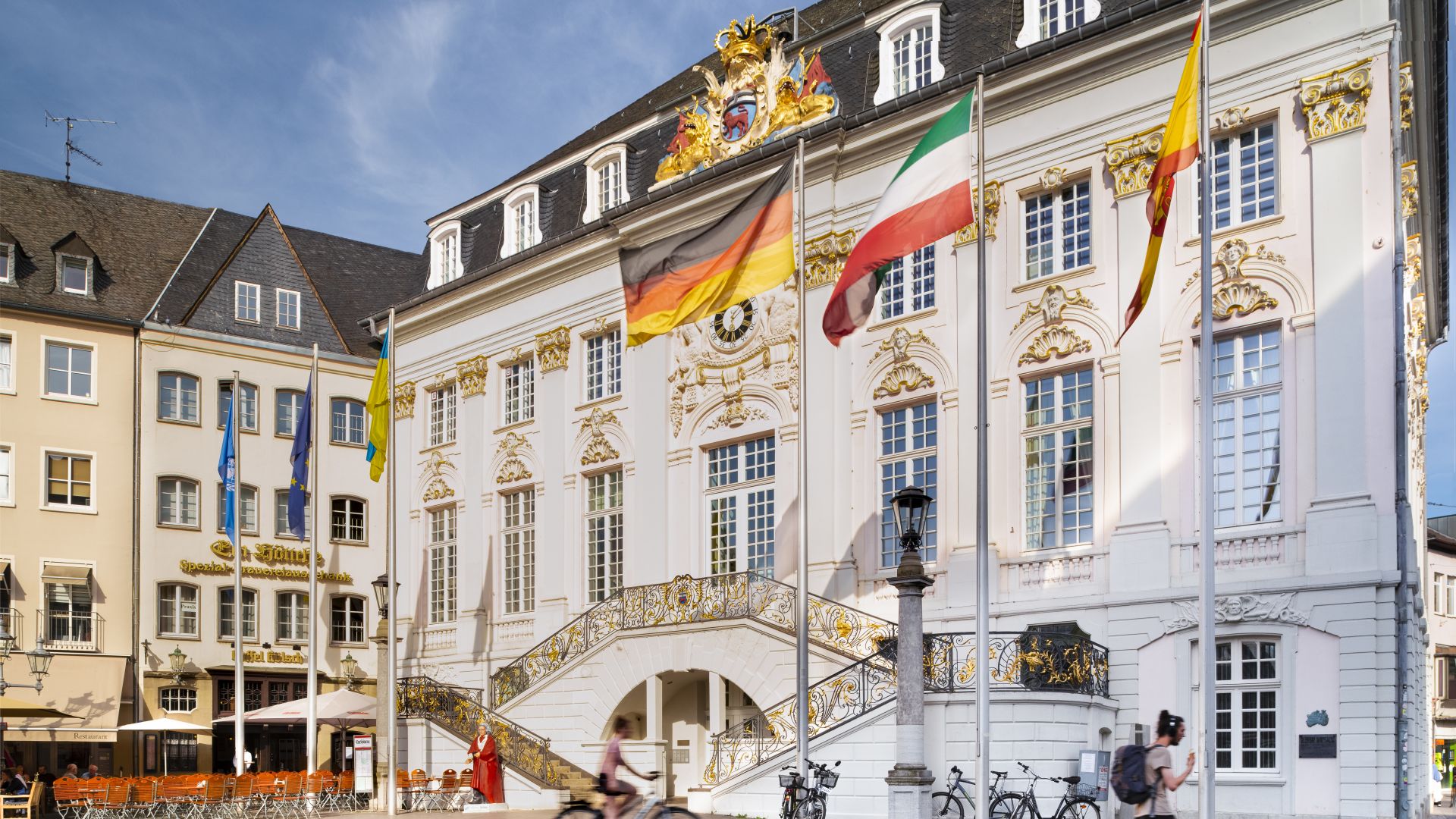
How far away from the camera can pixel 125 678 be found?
41.0 meters

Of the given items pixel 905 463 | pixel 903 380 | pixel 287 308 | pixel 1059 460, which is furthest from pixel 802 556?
pixel 287 308

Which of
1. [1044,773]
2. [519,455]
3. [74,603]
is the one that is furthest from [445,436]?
[1044,773]

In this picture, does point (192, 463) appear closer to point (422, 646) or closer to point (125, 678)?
point (125, 678)

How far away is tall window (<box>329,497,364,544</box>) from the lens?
150ft

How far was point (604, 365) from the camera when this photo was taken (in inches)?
1337

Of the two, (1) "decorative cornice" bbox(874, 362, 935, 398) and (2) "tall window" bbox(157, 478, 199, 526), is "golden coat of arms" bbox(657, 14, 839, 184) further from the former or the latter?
(2) "tall window" bbox(157, 478, 199, 526)

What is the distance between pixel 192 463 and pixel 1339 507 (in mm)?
30553

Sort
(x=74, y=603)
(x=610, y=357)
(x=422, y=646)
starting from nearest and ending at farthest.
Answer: (x=610, y=357)
(x=422, y=646)
(x=74, y=603)

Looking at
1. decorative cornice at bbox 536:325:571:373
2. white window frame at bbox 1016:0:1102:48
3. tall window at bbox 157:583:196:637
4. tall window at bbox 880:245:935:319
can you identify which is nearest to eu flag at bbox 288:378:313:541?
decorative cornice at bbox 536:325:571:373

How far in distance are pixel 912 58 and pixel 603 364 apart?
965cm

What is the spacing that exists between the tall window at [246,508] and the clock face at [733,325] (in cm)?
1801

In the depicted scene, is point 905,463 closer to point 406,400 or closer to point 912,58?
point 912,58

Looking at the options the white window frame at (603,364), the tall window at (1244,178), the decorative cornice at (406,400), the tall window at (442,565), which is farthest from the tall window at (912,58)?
the decorative cornice at (406,400)

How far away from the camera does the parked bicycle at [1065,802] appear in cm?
2073
